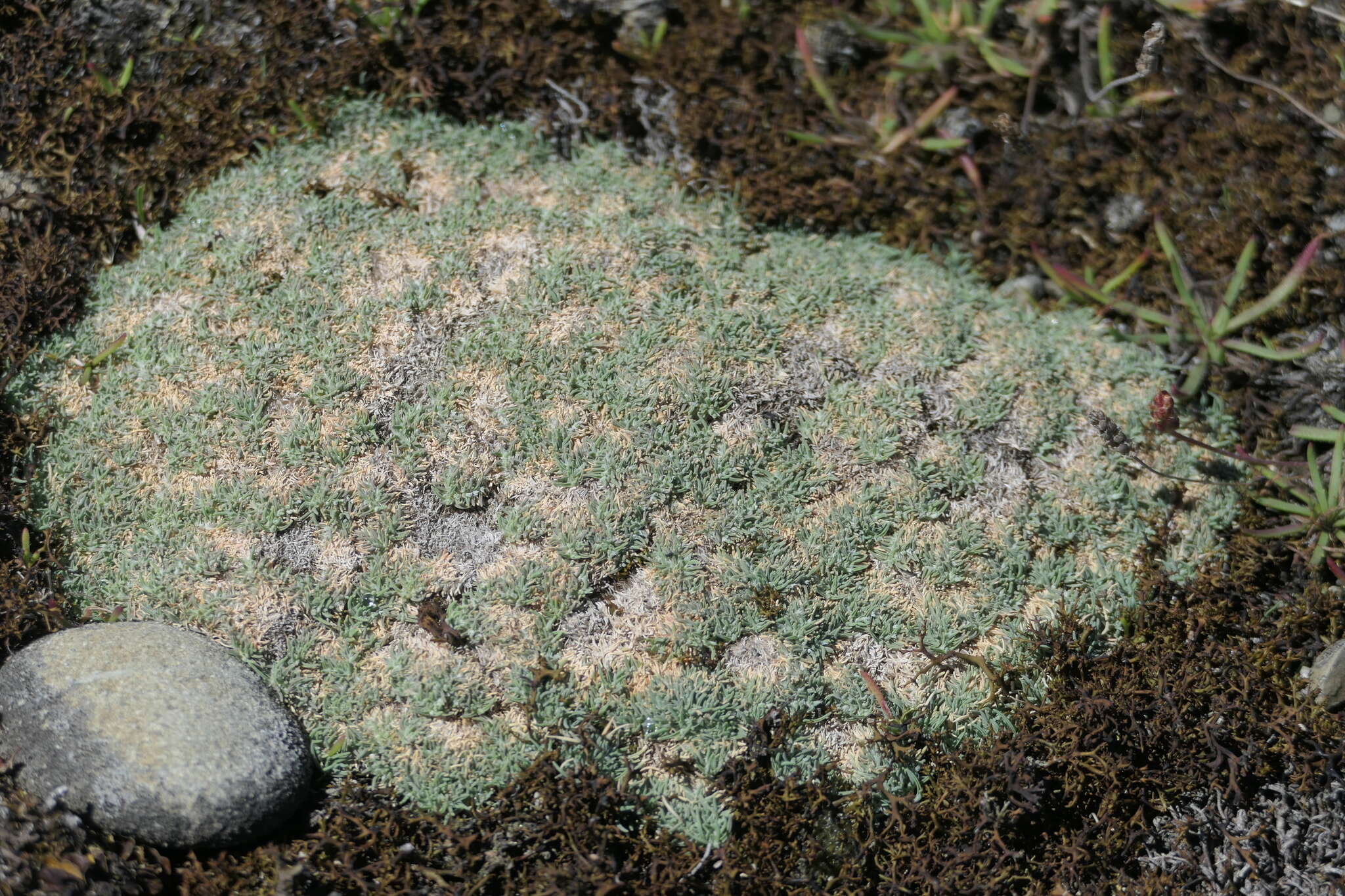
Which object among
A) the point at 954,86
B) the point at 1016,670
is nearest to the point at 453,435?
the point at 1016,670

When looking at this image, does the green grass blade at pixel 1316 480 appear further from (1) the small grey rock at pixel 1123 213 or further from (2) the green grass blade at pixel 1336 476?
(1) the small grey rock at pixel 1123 213

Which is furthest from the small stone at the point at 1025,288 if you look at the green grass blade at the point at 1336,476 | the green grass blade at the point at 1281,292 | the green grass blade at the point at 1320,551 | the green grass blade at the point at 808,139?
the green grass blade at the point at 1320,551

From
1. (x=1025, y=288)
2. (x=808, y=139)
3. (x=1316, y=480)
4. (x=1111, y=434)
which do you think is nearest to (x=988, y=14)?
(x=808, y=139)

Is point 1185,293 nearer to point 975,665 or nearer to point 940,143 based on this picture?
point 940,143

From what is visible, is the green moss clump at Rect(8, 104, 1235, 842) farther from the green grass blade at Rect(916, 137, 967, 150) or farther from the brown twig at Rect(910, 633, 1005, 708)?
the green grass blade at Rect(916, 137, 967, 150)

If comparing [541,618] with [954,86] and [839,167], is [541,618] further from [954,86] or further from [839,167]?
[954,86]

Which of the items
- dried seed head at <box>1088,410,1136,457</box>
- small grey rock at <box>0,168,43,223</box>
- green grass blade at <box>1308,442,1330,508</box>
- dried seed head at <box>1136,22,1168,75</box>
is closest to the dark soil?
small grey rock at <box>0,168,43,223</box>
